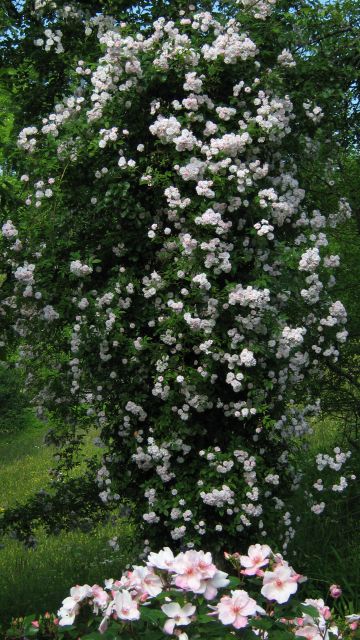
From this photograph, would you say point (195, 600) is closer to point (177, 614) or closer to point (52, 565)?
point (177, 614)

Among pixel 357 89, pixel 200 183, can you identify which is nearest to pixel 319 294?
pixel 200 183

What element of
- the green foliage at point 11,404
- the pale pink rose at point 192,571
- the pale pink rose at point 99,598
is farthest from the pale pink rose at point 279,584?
the green foliage at point 11,404

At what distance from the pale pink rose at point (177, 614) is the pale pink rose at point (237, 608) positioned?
106 millimetres

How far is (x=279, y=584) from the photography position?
287cm

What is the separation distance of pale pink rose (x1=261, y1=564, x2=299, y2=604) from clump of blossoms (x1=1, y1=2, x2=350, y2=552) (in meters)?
2.22

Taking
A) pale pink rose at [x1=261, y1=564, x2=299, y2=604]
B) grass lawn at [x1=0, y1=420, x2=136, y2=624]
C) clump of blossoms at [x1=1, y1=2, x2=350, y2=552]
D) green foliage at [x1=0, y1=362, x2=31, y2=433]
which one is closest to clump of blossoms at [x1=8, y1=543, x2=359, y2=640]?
pale pink rose at [x1=261, y1=564, x2=299, y2=604]

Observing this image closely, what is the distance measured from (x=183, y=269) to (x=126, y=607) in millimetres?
2760

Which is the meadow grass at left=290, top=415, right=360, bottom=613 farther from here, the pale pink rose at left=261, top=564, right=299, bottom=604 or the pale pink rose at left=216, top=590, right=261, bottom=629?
the pale pink rose at left=216, top=590, right=261, bottom=629

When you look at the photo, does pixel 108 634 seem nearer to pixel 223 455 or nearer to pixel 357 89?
pixel 223 455

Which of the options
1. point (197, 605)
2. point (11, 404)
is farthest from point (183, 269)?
point (11, 404)

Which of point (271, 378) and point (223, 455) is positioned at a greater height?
point (271, 378)

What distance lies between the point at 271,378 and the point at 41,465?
354 inches

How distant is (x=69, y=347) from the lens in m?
6.35

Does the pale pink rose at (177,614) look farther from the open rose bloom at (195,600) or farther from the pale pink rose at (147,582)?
the pale pink rose at (147,582)
